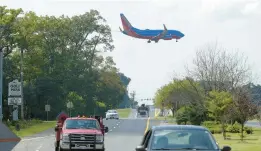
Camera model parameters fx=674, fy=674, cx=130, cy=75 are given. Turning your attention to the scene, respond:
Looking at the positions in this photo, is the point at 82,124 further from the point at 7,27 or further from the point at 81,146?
the point at 7,27

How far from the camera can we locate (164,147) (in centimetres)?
1338

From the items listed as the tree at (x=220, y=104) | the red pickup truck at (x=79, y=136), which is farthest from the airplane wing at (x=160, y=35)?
the red pickup truck at (x=79, y=136)

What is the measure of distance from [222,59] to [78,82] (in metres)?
37.8

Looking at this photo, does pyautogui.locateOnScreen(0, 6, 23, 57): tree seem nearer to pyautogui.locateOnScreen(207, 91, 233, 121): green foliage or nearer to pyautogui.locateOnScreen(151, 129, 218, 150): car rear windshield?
pyautogui.locateOnScreen(207, 91, 233, 121): green foliage

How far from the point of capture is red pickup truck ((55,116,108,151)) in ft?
86.7

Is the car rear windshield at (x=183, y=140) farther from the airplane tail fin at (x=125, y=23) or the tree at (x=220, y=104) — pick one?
the airplane tail fin at (x=125, y=23)

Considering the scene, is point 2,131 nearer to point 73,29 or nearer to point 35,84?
point 35,84

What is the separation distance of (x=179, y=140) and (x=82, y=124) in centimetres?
1437

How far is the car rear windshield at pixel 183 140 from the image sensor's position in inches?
530

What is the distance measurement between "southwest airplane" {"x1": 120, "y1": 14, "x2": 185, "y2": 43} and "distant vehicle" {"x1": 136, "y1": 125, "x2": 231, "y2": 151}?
69622mm

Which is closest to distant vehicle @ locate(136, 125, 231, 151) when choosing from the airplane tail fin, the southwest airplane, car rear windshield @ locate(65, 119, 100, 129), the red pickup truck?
the red pickup truck

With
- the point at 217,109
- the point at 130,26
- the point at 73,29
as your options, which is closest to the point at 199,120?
the point at 217,109

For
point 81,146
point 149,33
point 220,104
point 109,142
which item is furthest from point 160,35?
point 81,146

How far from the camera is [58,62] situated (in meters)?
95.8
